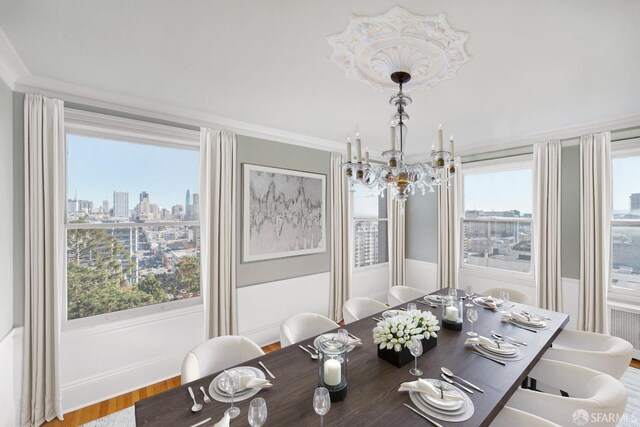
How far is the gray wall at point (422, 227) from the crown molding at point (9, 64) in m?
4.84

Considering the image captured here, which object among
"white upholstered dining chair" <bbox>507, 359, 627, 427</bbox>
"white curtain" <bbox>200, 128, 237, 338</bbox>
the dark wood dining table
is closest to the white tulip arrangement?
the dark wood dining table

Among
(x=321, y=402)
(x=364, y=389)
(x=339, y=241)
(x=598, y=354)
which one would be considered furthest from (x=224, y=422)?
(x=339, y=241)

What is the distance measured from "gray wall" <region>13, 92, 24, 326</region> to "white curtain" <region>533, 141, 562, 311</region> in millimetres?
5200

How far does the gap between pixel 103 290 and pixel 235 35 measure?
2.44 meters

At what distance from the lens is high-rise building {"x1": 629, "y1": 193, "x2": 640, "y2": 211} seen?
305 cm

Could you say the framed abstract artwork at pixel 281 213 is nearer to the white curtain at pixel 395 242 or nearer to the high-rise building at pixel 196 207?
the high-rise building at pixel 196 207

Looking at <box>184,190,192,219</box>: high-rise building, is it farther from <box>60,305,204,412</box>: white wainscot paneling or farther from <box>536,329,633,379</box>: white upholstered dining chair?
<box>536,329,633,379</box>: white upholstered dining chair

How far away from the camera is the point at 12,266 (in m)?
2.06

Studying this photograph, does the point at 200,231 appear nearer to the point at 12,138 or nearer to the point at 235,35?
the point at 12,138

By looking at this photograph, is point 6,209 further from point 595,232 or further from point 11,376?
point 595,232

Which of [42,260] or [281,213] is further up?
[281,213]

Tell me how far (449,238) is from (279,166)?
2823 mm

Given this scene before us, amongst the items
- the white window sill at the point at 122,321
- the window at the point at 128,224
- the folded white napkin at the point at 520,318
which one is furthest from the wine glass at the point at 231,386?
the folded white napkin at the point at 520,318

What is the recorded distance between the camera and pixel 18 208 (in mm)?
2111
